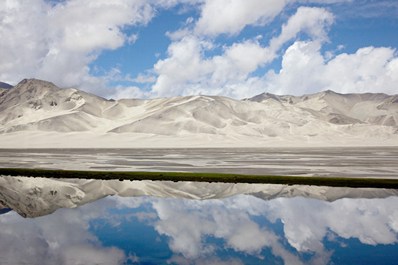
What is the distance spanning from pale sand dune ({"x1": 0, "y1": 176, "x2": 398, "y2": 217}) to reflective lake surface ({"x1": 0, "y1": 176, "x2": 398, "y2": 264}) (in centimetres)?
6

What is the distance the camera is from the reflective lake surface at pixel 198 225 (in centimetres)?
1388

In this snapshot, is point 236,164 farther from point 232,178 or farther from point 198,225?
point 198,225

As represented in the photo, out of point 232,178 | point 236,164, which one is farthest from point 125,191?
point 236,164

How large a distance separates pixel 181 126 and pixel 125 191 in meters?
130

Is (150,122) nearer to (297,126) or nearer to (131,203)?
(297,126)

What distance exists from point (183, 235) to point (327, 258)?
17.5ft

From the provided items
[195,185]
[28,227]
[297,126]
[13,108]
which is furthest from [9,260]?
[13,108]

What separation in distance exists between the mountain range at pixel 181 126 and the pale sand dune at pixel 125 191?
95.9m

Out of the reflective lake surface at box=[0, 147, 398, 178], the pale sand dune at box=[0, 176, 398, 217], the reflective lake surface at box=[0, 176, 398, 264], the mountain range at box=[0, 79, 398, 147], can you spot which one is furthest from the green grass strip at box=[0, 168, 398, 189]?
the mountain range at box=[0, 79, 398, 147]

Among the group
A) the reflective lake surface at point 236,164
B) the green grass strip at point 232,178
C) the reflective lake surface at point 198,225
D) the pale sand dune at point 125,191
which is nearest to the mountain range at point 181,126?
the reflective lake surface at point 236,164

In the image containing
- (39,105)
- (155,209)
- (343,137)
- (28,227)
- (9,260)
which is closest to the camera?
(9,260)

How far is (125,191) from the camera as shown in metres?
27.4

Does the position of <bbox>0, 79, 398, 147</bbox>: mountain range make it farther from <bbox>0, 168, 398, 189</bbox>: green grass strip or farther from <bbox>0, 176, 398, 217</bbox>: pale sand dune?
<bbox>0, 176, 398, 217</bbox>: pale sand dune

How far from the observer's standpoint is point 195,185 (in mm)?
30250
